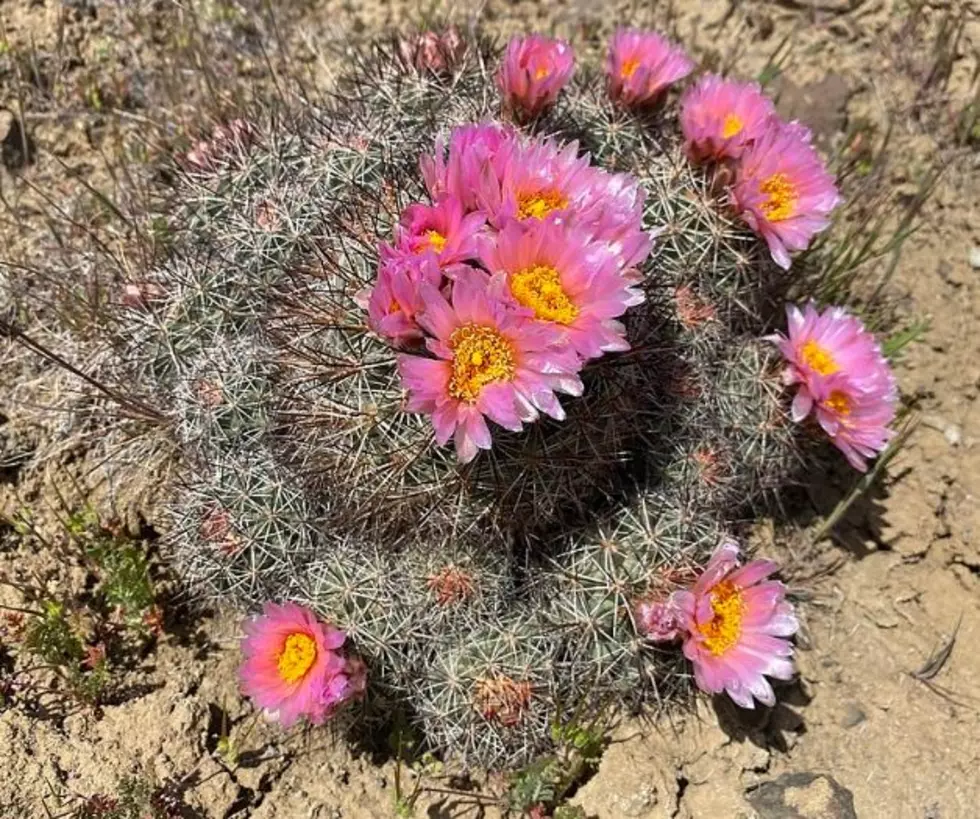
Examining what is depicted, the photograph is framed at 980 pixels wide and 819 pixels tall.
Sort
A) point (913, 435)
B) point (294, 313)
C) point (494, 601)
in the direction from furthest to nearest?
point (913, 435) → point (494, 601) → point (294, 313)

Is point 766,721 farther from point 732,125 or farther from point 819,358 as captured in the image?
point 732,125

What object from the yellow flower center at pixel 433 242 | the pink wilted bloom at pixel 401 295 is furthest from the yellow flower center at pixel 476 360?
the yellow flower center at pixel 433 242

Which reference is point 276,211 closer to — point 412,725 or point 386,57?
point 386,57

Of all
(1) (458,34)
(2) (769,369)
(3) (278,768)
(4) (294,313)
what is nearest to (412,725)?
(3) (278,768)

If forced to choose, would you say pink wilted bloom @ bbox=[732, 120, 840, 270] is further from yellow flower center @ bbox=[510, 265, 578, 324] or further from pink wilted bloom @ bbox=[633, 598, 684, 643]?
pink wilted bloom @ bbox=[633, 598, 684, 643]

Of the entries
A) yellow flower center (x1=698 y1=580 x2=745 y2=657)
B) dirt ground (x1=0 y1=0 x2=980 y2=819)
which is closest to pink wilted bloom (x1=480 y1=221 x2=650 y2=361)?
yellow flower center (x1=698 y1=580 x2=745 y2=657)
